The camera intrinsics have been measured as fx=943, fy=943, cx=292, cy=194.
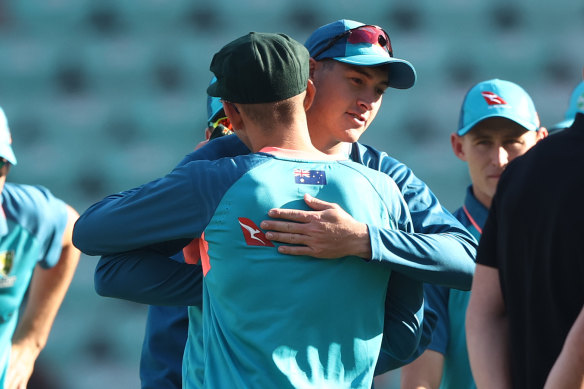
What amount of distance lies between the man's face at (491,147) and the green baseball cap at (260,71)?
129 centimetres

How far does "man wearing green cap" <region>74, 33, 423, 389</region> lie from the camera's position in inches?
60.6

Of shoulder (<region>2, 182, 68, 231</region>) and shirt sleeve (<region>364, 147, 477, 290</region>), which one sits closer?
shirt sleeve (<region>364, 147, 477, 290</region>)

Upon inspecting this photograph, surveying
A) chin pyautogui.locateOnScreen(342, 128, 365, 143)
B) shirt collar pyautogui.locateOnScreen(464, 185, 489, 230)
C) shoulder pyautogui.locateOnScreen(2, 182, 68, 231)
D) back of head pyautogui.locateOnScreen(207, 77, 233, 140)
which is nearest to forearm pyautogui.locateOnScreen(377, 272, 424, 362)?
chin pyautogui.locateOnScreen(342, 128, 365, 143)

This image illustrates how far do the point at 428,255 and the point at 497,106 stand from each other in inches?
52.1

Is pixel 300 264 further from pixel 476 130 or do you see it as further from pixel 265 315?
pixel 476 130

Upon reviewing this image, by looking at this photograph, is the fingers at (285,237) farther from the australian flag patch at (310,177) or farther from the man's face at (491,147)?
the man's face at (491,147)

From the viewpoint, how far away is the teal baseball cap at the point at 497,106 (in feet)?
9.44

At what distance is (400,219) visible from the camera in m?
1.73

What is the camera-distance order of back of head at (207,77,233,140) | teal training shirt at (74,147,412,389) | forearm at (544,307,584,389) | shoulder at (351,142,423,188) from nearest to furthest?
1. forearm at (544,307,584,389)
2. teal training shirt at (74,147,412,389)
3. shoulder at (351,142,423,188)
4. back of head at (207,77,233,140)

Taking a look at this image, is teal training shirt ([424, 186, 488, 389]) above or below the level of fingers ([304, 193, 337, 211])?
below

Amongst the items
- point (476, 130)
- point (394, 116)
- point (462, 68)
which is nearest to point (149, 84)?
point (394, 116)

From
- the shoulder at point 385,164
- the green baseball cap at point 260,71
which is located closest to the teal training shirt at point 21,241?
the shoulder at point 385,164

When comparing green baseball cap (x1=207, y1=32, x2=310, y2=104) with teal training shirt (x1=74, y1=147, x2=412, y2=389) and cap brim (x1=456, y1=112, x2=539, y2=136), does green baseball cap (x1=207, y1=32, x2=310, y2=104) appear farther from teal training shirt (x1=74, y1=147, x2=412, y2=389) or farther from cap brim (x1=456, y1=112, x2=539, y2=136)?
cap brim (x1=456, y1=112, x2=539, y2=136)

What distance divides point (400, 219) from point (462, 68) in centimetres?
273
